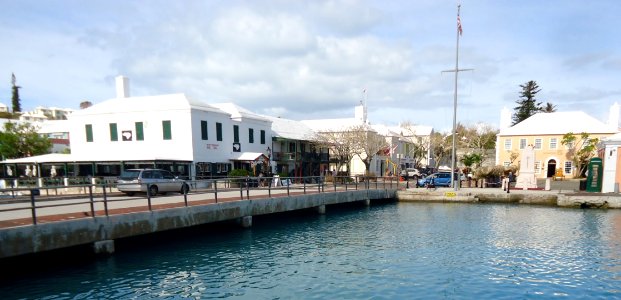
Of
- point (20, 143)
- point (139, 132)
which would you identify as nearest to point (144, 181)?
point (139, 132)

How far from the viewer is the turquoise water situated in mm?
10078

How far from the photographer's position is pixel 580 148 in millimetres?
46688

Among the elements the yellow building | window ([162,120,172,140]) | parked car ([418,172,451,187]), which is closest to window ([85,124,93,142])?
window ([162,120,172,140])

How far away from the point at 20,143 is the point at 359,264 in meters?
46.9

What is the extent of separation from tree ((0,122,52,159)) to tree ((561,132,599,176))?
66.9 metres

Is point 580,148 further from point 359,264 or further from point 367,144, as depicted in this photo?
point 359,264

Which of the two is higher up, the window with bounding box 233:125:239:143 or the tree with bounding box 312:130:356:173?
the window with bounding box 233:125:239:143

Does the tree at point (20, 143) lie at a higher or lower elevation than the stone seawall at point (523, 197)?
higher

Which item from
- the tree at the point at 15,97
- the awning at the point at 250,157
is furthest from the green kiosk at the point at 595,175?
the tree at the point at 15,97

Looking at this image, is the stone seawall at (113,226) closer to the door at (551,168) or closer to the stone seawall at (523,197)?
the stone seawall at (523,197)

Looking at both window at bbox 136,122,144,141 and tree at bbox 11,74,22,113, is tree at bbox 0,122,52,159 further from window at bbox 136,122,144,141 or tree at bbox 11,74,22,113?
tree at bbox 11,74,22,113

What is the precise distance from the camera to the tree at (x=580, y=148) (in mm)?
44981

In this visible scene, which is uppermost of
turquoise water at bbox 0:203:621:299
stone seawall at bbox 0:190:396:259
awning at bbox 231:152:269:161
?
awning at bbox 231:152:269:161

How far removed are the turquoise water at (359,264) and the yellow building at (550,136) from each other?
110 feet
